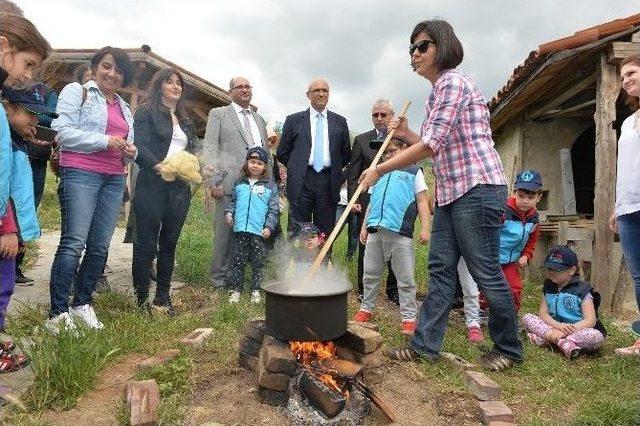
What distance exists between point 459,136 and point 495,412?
173 cm

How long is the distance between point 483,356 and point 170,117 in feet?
11.0

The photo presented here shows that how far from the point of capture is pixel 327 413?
260cm

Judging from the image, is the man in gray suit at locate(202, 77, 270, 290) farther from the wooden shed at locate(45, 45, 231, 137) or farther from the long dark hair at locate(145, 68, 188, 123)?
the wooden shed at locate(45, 45, 231, 137)

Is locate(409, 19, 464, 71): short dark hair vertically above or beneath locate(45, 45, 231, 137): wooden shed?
beneath

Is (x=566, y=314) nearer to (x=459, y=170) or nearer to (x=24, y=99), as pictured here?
(x=459, y=170)

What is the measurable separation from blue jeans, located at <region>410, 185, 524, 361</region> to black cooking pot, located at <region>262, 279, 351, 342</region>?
92cm

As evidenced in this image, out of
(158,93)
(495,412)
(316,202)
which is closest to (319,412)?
(495,412)

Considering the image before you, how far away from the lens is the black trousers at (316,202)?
5242 mm

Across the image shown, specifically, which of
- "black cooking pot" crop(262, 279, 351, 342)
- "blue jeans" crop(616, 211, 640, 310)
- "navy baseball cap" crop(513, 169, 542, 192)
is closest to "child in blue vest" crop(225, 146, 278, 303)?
"black cooking pot" crop(262, 279, 351, 342)

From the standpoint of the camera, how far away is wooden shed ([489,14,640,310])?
5.45 metres

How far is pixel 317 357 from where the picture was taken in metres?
2.99

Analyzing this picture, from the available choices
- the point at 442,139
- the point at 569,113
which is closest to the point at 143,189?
the point at 442,139

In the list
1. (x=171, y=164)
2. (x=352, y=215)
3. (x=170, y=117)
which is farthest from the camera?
(x=352, y=215)

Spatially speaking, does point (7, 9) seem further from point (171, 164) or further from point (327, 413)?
point (327, 413)
